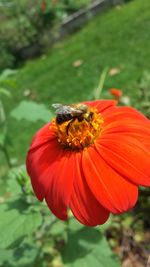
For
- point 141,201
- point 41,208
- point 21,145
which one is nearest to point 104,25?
point 21,145

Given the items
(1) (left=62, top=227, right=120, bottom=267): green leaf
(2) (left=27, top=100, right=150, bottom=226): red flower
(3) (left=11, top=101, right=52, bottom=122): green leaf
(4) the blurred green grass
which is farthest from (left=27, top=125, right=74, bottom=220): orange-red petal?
(4) the blurred green grass

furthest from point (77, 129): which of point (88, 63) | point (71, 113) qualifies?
point (88, 63)

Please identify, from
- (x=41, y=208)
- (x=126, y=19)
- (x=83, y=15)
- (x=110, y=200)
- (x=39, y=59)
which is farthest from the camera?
(x=83, y=15)

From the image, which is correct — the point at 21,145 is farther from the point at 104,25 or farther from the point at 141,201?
the point at 104,25

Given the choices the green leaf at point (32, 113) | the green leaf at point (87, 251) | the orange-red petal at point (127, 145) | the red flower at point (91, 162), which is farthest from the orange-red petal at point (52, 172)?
the green leaf at point (32, 113)

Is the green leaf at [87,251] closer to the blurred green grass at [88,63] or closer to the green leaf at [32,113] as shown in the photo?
the green leaf at [32,113]
